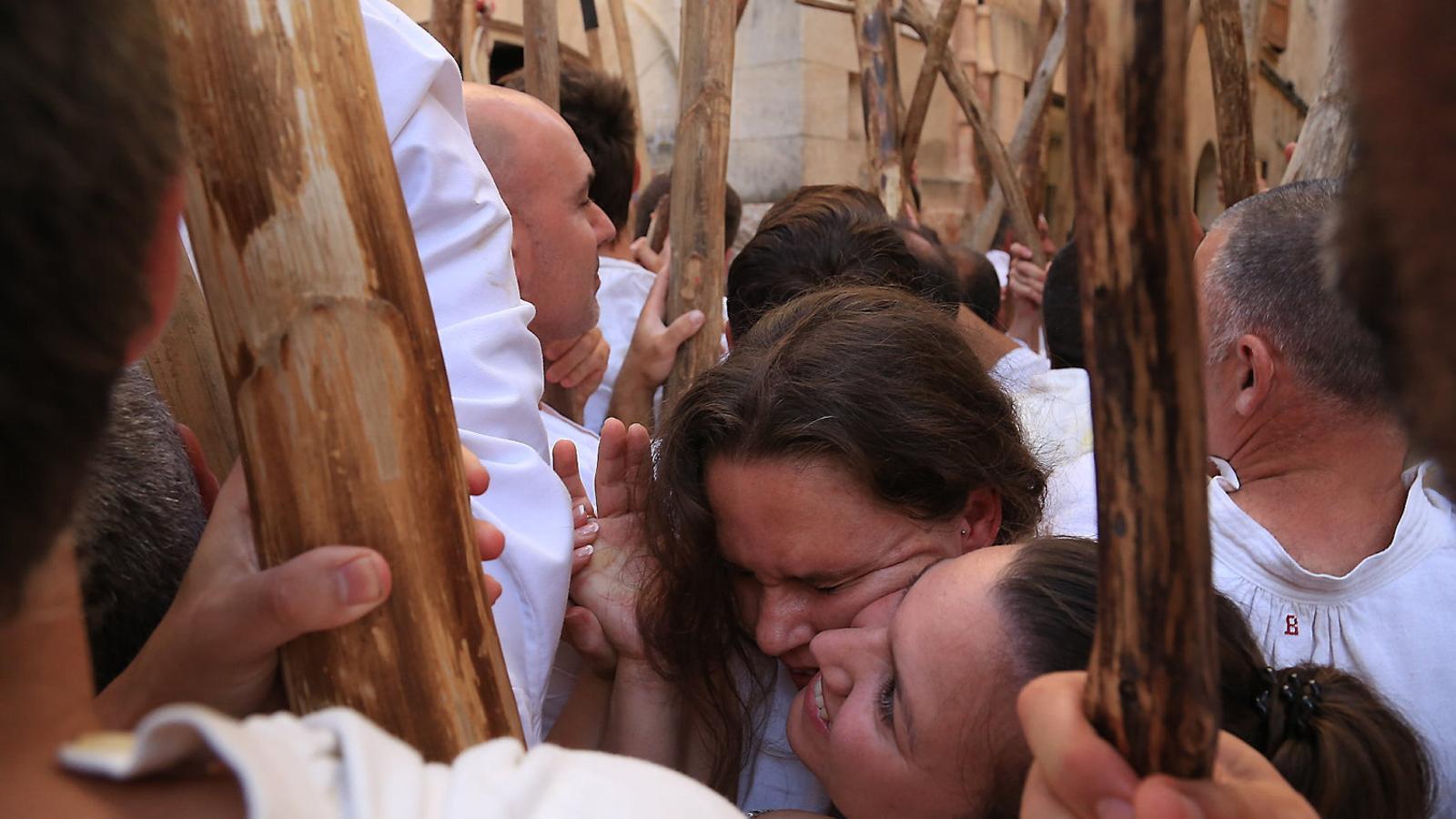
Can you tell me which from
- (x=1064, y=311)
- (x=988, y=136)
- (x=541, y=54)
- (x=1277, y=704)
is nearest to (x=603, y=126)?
(x=541, y=54)

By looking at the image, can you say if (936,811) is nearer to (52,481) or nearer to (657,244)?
(52,481)

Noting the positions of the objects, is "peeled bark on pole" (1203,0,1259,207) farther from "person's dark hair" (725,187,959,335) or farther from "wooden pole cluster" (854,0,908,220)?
"wooden pole cluster" (854,0,908,220)

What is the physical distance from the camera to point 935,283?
9.82ft

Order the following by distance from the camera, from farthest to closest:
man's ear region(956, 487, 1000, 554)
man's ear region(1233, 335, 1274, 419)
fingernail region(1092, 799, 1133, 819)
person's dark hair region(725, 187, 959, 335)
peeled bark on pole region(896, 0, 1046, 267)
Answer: peeled bark on pole region(896, 0, 1046, 267) < person's dark hair region(725, 187, 959, 335) < man's ear region(1233, 335, 1274, 419) < man's ear region(956, 487, 1000, 554) < fingernail region(1092, 799, 1133, 819)

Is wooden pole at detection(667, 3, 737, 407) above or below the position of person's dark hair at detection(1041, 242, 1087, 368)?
above

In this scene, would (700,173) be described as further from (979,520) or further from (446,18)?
(979,520)

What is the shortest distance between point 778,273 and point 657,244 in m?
2.19

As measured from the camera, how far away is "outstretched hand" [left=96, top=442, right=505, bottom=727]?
0.88m

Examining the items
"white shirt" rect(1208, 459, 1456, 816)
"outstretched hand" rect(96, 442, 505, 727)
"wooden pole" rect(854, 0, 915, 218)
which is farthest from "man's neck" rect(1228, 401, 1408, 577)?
"wooden pole" rect(854, 0, 915, 218)

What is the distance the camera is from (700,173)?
111 inches

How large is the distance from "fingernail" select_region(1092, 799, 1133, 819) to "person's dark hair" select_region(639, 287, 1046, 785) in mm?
949

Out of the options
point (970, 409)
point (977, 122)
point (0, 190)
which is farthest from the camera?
point (977, 122)

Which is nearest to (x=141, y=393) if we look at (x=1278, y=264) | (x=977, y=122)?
(x=1278, y=264)

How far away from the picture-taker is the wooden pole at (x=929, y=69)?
214 inches
